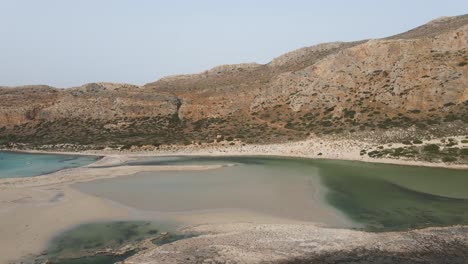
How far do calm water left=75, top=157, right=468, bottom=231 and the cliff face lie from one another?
58.2 feet

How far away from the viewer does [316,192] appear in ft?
101

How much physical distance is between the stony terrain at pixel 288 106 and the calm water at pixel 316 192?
604 inches

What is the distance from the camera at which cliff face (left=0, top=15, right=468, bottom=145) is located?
195 feet

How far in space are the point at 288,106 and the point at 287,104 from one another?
0.92m

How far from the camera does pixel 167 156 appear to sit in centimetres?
5388

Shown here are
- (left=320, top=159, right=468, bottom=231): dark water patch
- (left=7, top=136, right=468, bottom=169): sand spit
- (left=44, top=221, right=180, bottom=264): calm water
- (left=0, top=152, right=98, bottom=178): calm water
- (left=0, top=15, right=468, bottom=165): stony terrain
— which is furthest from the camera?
(left=0, top=15, right=468, bottom=165): stony terrain

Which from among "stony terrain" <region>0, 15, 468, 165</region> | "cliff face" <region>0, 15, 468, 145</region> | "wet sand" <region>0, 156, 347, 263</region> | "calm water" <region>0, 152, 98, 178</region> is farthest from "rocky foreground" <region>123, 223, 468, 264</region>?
"cliff face" <region>0, 15, 468, 145</region>

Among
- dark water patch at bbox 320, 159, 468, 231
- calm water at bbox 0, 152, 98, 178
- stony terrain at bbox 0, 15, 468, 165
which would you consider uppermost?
stony terrain at bbox 0, 15, 468, 165

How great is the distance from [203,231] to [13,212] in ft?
41.7

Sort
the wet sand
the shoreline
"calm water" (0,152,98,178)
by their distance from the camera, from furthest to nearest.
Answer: the shoreline → "calm water" (0,152,98,178) → the wet sand

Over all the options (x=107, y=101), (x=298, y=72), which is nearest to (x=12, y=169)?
(x=107, y=101)

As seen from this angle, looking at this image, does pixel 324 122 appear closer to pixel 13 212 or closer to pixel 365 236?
pixel 365 236

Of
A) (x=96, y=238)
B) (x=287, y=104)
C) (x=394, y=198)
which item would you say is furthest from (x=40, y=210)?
(x=287, y=104)

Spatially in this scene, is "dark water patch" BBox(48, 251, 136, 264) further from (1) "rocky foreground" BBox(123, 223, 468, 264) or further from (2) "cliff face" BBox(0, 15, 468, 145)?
(2) "cliff face" BBox(0, 15, 468, 145)
